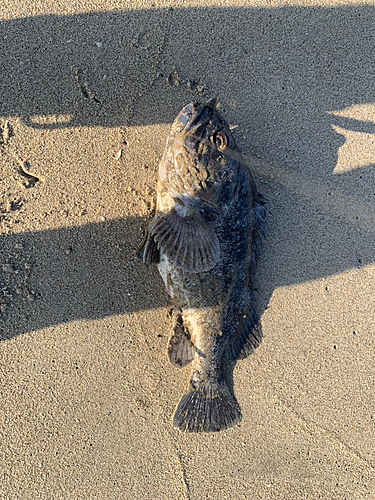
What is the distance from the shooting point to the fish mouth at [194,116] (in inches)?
94.3

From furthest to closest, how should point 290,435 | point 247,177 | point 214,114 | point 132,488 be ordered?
1. point 290,435
2. point 132,488
3. point 247,177
4. point 214,114

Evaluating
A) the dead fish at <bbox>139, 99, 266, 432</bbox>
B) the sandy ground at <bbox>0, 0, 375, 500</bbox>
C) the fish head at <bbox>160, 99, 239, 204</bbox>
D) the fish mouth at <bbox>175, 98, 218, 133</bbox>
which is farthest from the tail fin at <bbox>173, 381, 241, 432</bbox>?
the fish mouth at <bbox>175, 98, 218, 133</bbox>

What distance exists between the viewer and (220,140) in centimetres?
244

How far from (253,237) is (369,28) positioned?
99.0 inches

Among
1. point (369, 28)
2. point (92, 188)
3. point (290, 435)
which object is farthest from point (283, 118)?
point (290, 435)

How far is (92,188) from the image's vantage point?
2998 millimetres

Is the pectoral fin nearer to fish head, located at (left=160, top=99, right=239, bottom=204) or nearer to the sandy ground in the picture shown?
fish head, located at (left=160, top=99, right=239, bottom=204)

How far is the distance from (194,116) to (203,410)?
2.59 metres

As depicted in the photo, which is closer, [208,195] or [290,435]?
[208,195]

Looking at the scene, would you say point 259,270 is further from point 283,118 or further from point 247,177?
point 283,118

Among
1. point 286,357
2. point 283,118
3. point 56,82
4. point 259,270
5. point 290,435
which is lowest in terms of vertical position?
point 290,435

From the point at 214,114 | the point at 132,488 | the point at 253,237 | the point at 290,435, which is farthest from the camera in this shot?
the point at 290,435

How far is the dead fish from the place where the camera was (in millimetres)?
2436

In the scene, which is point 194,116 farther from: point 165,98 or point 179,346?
point 179,346
